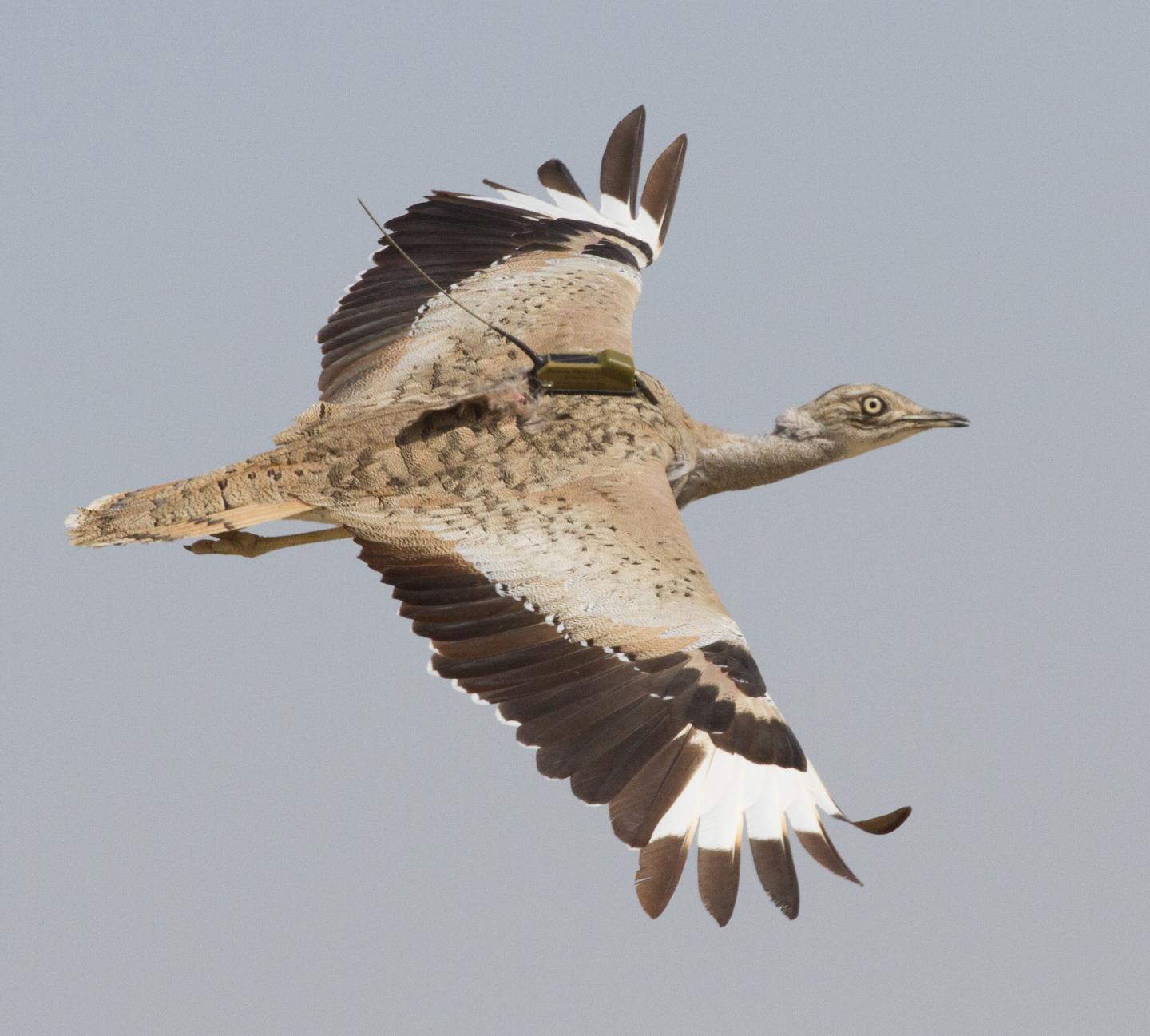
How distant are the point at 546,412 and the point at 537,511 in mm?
918

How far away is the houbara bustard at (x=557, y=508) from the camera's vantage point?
992 centimetres

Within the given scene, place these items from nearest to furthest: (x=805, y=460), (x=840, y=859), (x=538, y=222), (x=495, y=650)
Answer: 1. (x=840, y=859)
2. (x=495, y=650)
3. (x=805, y=460)
4. (x=538, y=222)

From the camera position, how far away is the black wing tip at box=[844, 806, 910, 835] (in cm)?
953

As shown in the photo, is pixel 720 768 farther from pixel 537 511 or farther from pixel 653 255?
pixel 653 255

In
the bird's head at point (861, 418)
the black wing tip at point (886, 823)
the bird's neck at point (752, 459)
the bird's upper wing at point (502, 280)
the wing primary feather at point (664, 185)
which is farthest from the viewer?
the wing primary feather at point (664, 185)

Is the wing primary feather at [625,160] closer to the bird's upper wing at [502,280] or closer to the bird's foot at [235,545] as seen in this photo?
the bird's upper wing at [502,280]

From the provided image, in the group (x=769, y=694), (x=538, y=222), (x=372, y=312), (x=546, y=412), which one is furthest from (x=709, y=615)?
(x=538, y=222)

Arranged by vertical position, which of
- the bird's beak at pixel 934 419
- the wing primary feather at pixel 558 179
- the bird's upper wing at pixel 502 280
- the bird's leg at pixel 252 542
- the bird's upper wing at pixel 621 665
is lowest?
the bird's upper wing at pixel 621 665

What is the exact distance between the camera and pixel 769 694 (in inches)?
407

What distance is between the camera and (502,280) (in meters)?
13.8

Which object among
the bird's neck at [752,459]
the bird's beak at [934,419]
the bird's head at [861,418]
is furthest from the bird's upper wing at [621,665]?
the bird's beak at [934,419]

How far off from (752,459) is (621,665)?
3.33 meters

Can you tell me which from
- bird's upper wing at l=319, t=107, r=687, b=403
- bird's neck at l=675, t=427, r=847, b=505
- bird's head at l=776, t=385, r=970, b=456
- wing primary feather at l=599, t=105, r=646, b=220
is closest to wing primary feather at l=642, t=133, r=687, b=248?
bird's upper wing at l=319, t=107, r=687, b=403

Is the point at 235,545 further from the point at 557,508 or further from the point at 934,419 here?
the point at 934,419
